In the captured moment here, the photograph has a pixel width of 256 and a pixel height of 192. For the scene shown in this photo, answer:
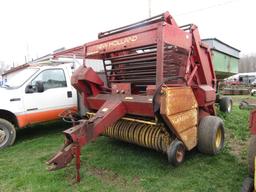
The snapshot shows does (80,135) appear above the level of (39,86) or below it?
below

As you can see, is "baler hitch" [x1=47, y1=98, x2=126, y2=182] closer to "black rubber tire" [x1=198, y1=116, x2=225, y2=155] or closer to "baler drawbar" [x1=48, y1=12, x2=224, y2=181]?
"baler drawbar" [x1=48, y1=12, x2=224, y2=181]

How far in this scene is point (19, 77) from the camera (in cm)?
684

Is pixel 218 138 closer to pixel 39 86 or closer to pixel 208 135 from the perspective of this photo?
pixel 208 135

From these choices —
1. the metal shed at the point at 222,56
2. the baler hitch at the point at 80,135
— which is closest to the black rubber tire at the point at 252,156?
the baler hitch at the point at 80,135

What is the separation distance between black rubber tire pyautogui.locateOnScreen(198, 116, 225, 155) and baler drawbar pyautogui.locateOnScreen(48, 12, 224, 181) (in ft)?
0.06

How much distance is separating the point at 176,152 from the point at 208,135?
0.95 m

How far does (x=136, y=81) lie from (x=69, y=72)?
107 inches

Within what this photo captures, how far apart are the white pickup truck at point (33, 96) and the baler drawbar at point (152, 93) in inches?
66.6

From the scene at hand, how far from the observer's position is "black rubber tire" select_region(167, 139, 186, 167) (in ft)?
13.2

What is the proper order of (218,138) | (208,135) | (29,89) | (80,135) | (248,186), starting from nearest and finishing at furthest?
1. (248,186)
2. (80,135)
3. (208,135)
4. (218,138)
5. (29,89)

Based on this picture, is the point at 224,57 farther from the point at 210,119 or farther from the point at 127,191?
the point at 127,191

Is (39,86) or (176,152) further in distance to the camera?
(39,86)

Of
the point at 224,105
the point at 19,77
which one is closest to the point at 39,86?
the point at 19,77

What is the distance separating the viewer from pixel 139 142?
188 inches
